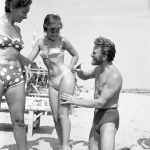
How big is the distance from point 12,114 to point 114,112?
3.74ft

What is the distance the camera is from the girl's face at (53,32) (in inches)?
167

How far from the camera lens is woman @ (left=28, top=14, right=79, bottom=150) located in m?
4.29

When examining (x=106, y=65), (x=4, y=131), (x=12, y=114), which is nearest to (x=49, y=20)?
(x=106, y=65)

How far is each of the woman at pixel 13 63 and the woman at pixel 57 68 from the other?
62cm

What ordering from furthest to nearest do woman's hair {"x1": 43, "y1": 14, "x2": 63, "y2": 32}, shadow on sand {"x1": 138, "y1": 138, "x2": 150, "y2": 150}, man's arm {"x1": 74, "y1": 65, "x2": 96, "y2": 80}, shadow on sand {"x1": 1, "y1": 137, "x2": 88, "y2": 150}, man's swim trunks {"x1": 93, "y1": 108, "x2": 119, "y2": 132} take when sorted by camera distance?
shadow on sand {"x1": 138, "y1": 138, "x2": 150, "y2": 150} < shadow on sand {"x1": 1, "y1": 137, "x2": 88, "y2": 150} < woman's hair {"x1": 43, "y1": 14, "x2": 63, "y2": 32} < man's arm {"x1": 74, "y1": 65, "x2": 96, "y2": 80} < man's swim trunks {"x1": 93, "y1": 108, "x2": 119, "y2": 132}

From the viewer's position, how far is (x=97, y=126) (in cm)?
370

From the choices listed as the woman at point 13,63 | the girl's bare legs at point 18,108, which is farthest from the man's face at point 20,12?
the girl's bare legs at point 18,108

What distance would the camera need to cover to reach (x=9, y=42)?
11.8ft

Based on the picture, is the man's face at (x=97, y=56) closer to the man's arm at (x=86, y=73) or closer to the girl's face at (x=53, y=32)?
the man's arm at (x=86, y=73)

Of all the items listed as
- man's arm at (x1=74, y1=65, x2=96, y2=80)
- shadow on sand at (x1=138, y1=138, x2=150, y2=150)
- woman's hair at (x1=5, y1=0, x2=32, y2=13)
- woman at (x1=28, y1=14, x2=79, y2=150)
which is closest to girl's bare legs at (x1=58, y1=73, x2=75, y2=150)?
woman at (x1=28, y1=14, x2=79, y2=150)

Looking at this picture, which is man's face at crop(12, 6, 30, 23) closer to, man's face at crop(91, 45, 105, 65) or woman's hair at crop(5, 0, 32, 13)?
woman's hair at crop(5, 0, 32, 13)

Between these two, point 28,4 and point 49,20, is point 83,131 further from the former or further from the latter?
point 28,4

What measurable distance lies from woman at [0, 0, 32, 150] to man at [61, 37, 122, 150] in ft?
1.72

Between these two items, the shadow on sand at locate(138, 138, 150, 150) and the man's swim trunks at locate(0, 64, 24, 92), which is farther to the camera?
the shadow on sand at locate(138, 138, 150, 150)
